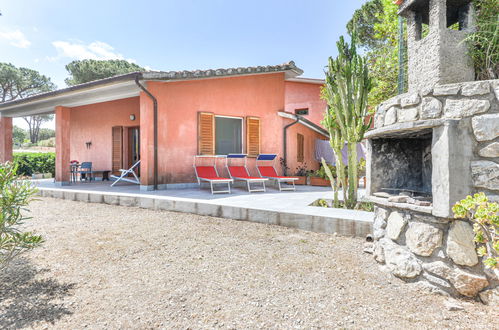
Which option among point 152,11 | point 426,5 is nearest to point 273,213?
point 426,5

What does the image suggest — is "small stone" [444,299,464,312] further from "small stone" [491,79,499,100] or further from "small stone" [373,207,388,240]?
"small stone" [491,79,499,100]

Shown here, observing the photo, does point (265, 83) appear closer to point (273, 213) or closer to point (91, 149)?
point (273, 213)

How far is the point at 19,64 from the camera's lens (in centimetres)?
2897

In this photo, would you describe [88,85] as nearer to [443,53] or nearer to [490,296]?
[443,53]

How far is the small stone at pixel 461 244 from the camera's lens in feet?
6.87

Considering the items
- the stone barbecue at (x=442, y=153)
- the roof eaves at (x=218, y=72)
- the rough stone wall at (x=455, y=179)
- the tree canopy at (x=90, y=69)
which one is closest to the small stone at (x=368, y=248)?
the stone barbecue at (x=442, y=153)

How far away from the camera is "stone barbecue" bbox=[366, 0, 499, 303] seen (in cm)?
209

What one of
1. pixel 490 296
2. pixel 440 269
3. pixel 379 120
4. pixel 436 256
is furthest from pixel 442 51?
pixel 490 296

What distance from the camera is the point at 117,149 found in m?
10.4

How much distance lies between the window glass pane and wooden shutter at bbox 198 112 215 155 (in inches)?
13.0

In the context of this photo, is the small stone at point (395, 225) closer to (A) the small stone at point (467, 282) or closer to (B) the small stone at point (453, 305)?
(A) the small stone at point (467, 282)

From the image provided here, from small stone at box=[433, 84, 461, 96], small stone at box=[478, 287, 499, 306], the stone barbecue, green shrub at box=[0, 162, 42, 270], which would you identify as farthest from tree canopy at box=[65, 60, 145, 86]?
small stone at box=[478, 287, 499, 306]

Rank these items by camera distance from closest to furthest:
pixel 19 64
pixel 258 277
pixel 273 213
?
pixel 258 277 < pixel 273 213 < pixel 19 64

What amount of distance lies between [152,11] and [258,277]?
13.1m
